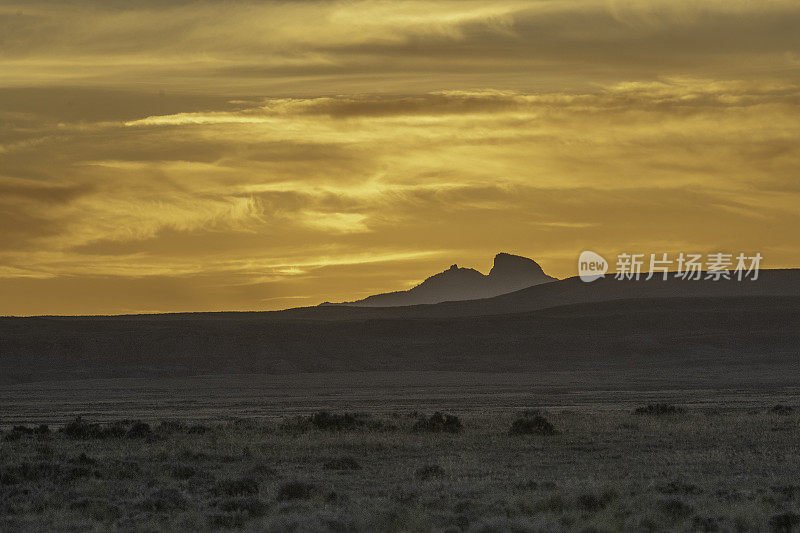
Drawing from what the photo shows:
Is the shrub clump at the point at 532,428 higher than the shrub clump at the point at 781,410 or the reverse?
the reverse

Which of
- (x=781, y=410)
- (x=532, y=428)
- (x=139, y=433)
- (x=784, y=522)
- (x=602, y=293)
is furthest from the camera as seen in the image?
(x=602, y=293)

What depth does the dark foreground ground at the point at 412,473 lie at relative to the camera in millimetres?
16609

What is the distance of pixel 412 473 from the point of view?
23594 mm

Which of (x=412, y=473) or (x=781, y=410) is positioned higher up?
(x=781, y=410)

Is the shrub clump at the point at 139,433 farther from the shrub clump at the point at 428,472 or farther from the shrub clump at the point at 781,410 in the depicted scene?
the shrub clump at the point at 781,410

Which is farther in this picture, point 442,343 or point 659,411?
point 442,343

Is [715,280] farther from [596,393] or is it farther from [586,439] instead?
[586,439]

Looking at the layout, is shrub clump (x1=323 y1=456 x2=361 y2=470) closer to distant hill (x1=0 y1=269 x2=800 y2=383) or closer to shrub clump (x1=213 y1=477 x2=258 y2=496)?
shrub clump (x1=213 y1=477 x2=258 y2=496)

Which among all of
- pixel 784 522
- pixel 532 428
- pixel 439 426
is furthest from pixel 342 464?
pixel 784 522

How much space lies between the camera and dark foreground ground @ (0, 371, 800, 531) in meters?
16.6

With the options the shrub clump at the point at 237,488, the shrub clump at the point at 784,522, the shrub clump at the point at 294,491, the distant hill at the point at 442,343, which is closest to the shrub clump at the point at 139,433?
the shrub clump at the point at 237,488

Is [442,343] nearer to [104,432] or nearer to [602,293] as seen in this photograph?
[602,293]

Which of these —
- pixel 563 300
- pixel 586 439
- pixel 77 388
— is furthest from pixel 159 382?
pixel 563 300

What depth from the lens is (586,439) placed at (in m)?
31.4
